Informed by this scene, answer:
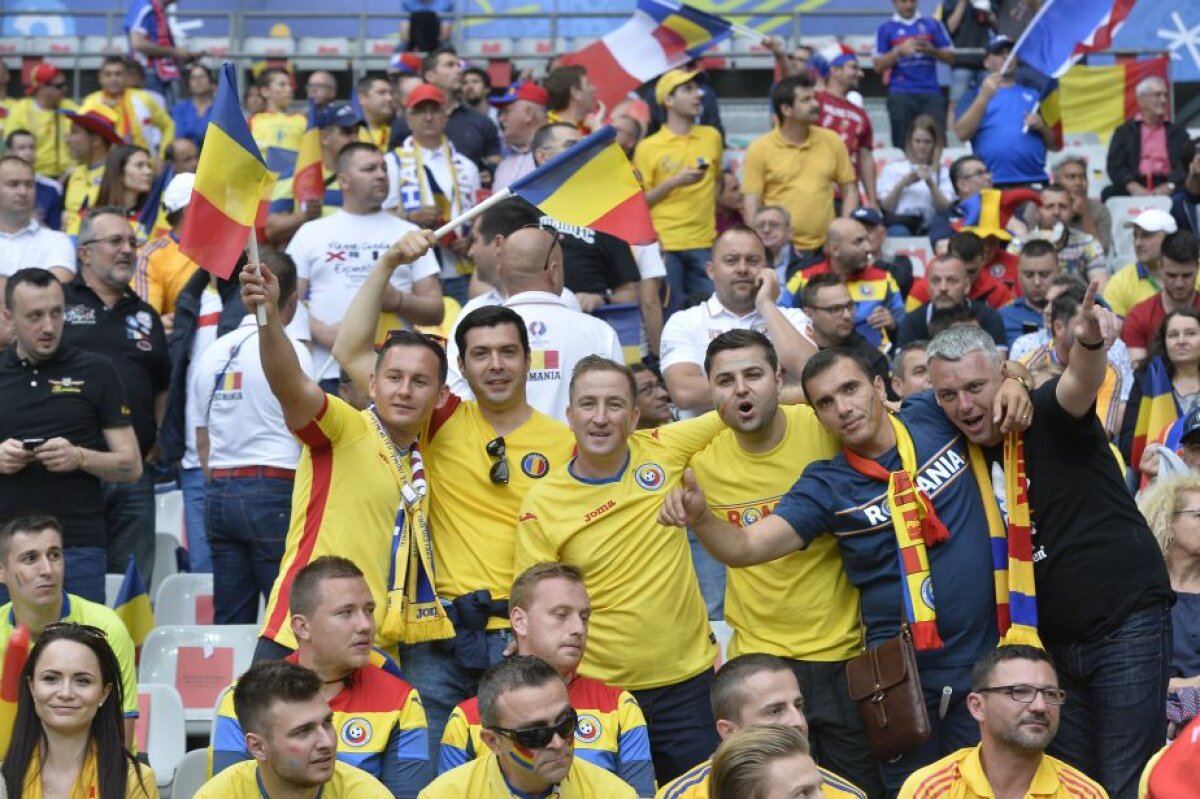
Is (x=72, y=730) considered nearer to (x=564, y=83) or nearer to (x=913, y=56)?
(x=564, y=83)

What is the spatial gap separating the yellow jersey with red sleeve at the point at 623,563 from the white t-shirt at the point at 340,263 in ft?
10.5

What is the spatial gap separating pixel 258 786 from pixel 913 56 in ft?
40.1

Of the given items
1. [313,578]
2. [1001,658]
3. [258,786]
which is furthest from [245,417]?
[1001,658]

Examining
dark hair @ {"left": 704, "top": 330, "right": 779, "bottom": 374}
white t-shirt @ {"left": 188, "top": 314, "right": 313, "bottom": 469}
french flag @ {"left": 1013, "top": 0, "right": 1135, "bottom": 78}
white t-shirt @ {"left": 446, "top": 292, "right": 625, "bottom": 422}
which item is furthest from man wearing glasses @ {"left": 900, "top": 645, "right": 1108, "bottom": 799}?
french flag @ {"left": 1013, "top": 0, "right": 1135, "bottom": 78}

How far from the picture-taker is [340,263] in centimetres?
973

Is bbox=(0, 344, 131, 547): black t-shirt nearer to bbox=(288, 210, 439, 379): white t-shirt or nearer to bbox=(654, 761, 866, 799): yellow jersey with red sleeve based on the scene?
bbox=(288, 210, 439, 379): white t-shirt

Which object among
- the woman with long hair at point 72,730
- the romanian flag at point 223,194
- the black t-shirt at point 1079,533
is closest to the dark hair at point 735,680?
the black t-shirt at point 1079,533

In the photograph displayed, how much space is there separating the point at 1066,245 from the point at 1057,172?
135cm

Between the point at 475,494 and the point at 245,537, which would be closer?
the point at 475,494

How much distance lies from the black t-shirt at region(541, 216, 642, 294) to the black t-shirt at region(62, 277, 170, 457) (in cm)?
216

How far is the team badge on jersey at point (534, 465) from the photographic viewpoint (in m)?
6.97

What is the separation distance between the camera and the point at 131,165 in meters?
12.2

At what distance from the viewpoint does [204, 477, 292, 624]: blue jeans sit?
832 centimetres

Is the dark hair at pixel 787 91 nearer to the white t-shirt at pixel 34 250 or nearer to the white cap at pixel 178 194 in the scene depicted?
the white cap at pixel 178 194
